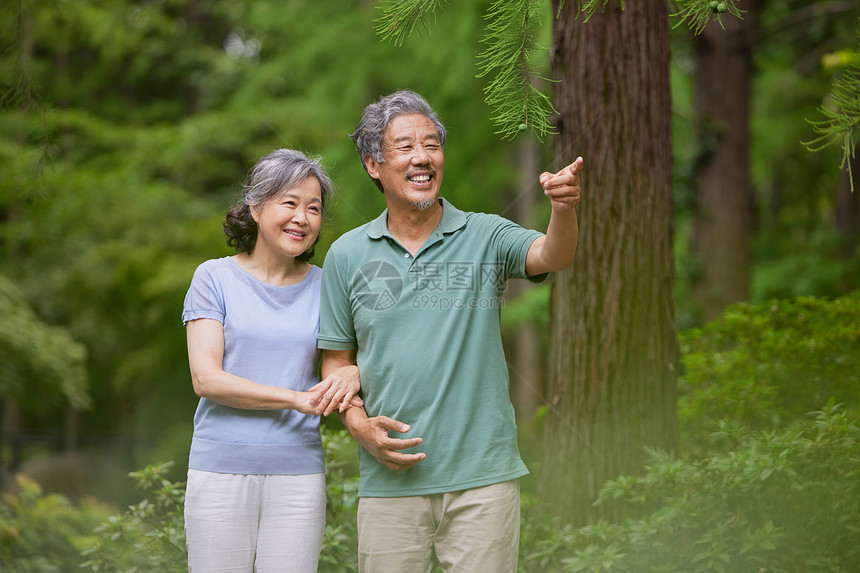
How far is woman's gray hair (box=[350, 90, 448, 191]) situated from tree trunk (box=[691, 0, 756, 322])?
5.68 meters

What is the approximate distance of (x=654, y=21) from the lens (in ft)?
10.9

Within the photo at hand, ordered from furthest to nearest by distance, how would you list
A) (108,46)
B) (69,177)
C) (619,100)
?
(108,46) < (69,177) < (619,100)

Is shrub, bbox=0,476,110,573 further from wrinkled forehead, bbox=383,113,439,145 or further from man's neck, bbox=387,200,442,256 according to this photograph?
wrinkled forehead, bbox=383,113,439,145

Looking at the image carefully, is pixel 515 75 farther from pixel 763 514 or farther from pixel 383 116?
pixel 763 514

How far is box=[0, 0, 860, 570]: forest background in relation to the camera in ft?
26.0

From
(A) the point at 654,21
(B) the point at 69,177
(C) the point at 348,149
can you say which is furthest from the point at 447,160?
(A) the point at 654,21

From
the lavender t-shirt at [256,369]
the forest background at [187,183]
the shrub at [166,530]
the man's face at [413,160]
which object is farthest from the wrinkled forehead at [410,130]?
the forest background at [187,183]

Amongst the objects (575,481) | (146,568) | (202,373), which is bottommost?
(146,568)

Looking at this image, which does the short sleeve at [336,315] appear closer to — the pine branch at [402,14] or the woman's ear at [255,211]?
the woman's ear at [255,211]

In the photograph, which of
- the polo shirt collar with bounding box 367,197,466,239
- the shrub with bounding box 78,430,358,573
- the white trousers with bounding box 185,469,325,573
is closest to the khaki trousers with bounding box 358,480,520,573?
the white trousers with bounding box 185,469,325,573

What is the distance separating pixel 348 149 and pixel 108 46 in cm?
458

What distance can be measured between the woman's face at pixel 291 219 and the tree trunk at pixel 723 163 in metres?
5.78

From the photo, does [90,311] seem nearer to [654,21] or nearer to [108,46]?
[108,46]

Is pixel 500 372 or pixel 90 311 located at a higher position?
pixel 90 311
